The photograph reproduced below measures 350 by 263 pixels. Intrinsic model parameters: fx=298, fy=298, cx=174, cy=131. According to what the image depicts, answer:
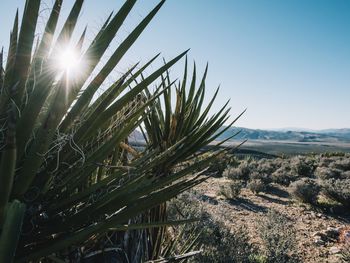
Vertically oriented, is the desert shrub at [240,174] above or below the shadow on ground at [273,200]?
above

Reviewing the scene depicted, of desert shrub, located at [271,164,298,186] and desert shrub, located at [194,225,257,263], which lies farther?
desert shrub, located at [271,164,298,186]

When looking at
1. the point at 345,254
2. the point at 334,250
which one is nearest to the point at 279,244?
the point at 345,254

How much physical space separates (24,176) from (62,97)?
23 cm

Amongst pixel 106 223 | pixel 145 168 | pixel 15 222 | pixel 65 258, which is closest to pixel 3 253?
pixel 15 222

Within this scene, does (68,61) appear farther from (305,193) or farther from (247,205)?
(305,193)

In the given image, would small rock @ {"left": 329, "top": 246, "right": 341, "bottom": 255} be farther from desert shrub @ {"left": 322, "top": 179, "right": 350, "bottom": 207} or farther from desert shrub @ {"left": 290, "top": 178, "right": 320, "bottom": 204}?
desert shrub @ {"left": 290, "top": 178, "right": 320, "bottom": 204}

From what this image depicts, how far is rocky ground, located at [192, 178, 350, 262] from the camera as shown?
20.5 ft

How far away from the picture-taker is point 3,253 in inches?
23.1

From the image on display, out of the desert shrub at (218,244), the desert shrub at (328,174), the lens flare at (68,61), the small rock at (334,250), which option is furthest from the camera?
the desert shrub at (328,174)

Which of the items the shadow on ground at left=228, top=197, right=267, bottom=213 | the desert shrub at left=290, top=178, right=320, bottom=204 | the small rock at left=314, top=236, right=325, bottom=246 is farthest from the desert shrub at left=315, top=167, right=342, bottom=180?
the small rock at left=314, top=236, right=325, bottom=246

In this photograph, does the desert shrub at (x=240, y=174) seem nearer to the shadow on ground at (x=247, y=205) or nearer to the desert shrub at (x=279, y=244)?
the shadow on ground at (x=247, y=205)

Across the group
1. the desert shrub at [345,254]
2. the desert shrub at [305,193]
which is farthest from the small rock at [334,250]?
the desert shrub at [305,193]

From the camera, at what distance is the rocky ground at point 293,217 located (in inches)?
246

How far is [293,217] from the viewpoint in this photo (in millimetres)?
8453
